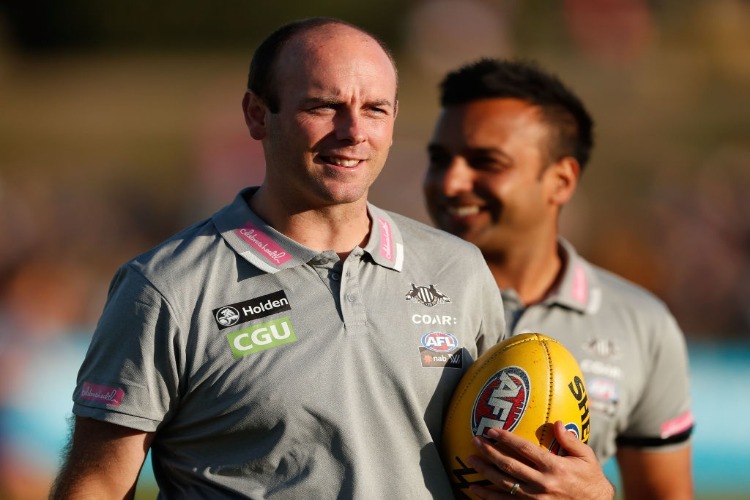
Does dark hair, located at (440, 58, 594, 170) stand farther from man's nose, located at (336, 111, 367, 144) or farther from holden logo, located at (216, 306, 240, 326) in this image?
holden logo, located at (216, 306, 240, 326)

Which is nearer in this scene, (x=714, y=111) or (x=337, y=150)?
(x=337, y=150)

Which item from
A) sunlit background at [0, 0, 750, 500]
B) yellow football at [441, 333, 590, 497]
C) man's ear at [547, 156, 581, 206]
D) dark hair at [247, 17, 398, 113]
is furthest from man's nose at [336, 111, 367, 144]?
sunlit background at [0, 0, 750, 500]

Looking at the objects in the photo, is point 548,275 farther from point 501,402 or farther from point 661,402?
point 501,402

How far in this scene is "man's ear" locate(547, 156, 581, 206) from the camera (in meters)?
5.07

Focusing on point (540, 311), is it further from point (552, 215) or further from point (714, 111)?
point (714, 111)

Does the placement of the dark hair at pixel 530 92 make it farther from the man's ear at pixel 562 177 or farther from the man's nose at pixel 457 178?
the man's nose at pixel 457 178

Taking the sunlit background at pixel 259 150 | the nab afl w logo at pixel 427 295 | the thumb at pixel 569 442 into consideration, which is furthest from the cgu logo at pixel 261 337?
the sunlit background at pixel 259 150

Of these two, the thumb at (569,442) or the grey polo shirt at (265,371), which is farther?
the thumb at (569,442)

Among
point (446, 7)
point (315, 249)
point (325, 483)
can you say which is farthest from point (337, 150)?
point (446, 7)

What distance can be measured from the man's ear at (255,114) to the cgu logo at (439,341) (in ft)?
2.45

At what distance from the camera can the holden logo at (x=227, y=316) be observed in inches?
122

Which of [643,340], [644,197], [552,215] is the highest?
[552,215]

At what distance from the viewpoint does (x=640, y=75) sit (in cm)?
2100

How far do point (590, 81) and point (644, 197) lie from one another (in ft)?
12.7
